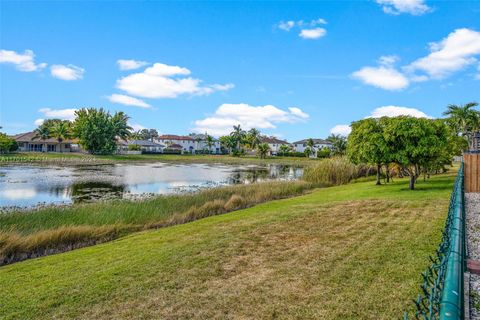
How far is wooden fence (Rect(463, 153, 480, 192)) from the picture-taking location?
16297mm

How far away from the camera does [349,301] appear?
18.9 ft

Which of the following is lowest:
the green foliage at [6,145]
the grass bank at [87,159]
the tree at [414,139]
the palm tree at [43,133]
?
the grass bank at [87,159]

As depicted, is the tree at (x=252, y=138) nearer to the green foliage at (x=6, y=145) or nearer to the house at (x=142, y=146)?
the house at (x=142, y=146)

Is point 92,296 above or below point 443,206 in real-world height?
below

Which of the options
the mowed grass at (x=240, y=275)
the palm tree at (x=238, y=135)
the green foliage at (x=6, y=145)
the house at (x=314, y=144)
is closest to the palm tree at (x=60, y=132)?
the green foliage at (x=6, y=145)

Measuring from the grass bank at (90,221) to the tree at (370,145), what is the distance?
6724 millimetres

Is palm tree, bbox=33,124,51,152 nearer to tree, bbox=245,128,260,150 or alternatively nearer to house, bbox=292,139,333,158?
tree, bbox=245,128,260,150

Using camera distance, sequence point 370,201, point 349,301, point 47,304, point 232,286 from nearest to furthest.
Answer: point 349,301 → point 47,304 → point 232,286 → point 370,201

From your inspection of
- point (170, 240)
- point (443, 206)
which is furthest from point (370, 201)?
point (170, 240)

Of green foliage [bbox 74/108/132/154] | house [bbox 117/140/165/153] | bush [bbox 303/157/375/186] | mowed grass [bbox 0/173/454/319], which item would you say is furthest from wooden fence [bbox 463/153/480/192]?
house [bbox 117/140/165/153]

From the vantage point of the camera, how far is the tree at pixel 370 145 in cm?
1989

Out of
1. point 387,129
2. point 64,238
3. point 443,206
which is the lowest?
point 64,238

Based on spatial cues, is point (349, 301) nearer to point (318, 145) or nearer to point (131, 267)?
point (131, 267)

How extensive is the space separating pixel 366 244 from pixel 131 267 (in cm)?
563
